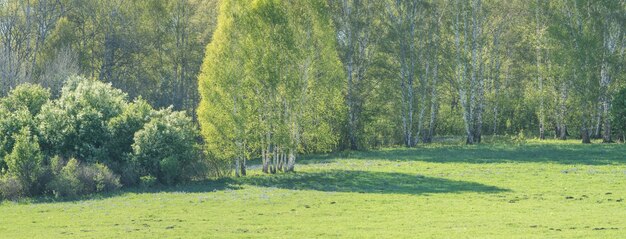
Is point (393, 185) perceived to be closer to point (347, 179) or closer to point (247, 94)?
point (347, 179)

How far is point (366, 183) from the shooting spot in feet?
157

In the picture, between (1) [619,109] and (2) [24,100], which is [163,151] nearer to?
(2) [24,100]

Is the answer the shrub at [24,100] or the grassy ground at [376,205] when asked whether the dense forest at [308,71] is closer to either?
the shrub at [24,100]

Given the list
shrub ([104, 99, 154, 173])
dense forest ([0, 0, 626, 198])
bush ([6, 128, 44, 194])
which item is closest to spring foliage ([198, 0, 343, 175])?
dense forest ([0, 0, 626, 198])

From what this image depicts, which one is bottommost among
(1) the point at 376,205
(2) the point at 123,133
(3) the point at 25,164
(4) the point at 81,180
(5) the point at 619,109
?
(1) the point at 376,205

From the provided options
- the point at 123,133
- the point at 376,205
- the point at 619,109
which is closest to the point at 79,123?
the point at 123,133

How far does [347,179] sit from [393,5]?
31.7m

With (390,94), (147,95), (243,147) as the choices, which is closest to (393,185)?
(243,147)

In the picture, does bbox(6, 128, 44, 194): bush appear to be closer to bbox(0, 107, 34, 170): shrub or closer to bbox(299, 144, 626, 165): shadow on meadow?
bbox(0, 107, 34, 170): shrub

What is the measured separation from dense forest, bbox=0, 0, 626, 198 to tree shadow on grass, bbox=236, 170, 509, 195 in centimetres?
314

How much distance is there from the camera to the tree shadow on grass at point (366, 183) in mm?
44000

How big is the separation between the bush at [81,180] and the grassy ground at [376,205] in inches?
68.7

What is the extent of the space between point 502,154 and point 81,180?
Answer: 1381 inches

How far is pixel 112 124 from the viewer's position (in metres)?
50.8
